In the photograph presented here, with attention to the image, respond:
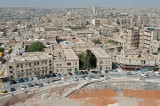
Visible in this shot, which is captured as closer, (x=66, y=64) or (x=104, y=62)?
(x=66, y=64)

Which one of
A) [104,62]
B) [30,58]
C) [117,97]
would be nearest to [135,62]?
[104,62]

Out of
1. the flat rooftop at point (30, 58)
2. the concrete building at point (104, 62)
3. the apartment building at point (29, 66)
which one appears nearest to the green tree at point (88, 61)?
the concrete building at point (104, 62)

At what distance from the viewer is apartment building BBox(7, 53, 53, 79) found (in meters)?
41.4

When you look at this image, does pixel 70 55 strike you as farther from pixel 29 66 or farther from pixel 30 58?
pixel 29 66

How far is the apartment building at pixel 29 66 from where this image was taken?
41.4 m

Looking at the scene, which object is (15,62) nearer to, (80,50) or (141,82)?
(80,50)

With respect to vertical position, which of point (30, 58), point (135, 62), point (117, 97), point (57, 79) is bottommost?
point (117, 97)

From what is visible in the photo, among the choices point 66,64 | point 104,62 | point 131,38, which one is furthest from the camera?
point 131,38

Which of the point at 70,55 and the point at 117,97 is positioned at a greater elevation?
the point at 70,55

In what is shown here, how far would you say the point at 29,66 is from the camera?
42.6 meters

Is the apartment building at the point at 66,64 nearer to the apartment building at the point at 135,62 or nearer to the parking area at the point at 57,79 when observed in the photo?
the parking area at the point at 57,79

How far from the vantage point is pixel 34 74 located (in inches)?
1703

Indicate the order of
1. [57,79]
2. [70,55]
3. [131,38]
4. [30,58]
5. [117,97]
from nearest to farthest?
[117,97], [57,79], [30,58], [70,55], [131,38]

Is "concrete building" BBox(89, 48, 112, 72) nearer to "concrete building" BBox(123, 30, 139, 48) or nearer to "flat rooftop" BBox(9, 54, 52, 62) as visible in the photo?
"flat rooftop" BBox(9, 54, 52, 62)
